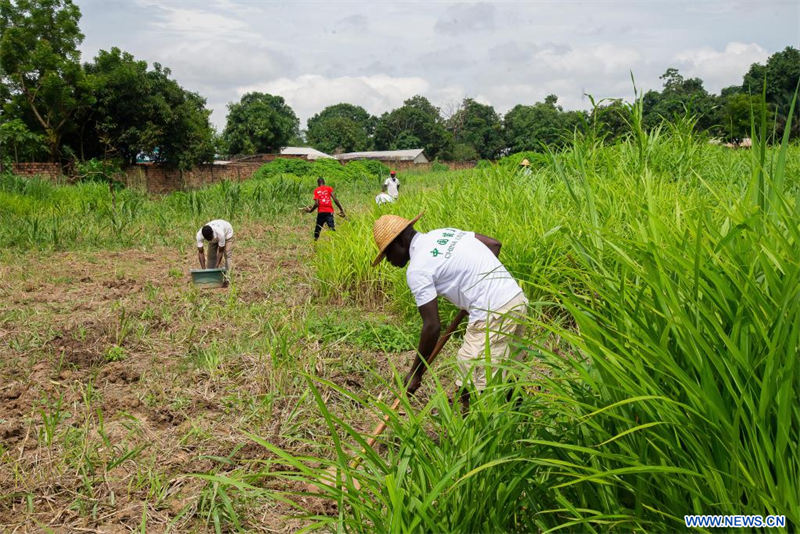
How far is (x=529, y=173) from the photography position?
6871 mm

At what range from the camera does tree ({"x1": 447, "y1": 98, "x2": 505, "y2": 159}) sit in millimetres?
69062

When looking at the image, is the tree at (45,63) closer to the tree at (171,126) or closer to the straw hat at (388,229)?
the tree at (171,126)

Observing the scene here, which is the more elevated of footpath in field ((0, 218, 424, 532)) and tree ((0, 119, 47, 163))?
tree ((0, 119, 47, 163))

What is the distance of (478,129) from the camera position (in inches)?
2842

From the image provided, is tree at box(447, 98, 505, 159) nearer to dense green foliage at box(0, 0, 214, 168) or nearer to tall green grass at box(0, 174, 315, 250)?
dense green foliage at box(0, 0, 214, 168)

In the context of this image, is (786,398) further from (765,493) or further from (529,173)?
(529,173)

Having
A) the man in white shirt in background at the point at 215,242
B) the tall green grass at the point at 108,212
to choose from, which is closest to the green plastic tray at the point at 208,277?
the man in white shirt in background at the point at 215,242

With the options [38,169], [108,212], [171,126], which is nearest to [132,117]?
[171,126]

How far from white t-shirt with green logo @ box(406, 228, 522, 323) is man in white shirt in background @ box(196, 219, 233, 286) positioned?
13.7 ft

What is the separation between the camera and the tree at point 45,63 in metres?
21.9

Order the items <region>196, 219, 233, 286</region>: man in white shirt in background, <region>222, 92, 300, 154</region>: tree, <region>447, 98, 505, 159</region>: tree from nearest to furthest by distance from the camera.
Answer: <region>196, 219, 233, 286</region>: man in white shirt in background → <region>222, 92, 300, 154</region>: tree → <region>447, 98, 505, 159</region>: tree

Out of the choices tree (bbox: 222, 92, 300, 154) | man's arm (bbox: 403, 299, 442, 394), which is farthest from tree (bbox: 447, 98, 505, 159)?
man's arm (bbox: 403, 299, 442, 394)

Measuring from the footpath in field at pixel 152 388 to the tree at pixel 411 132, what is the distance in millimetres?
64436

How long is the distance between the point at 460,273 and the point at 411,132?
232 ft
